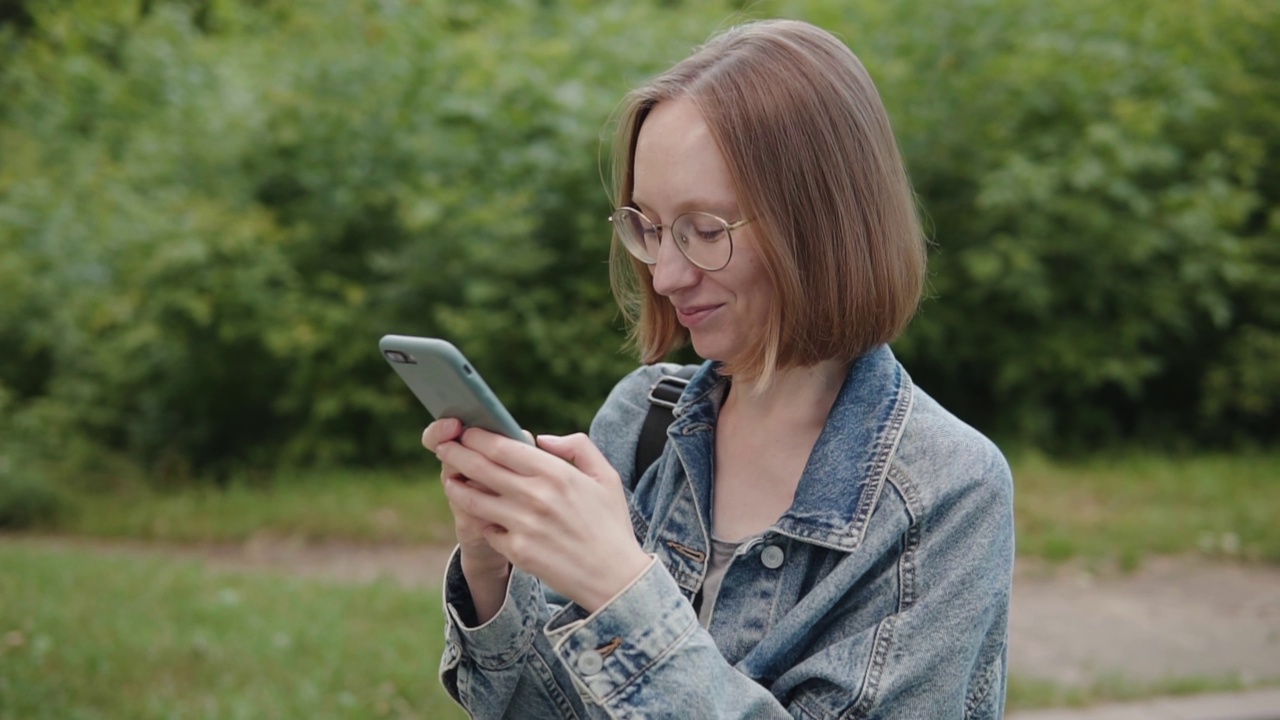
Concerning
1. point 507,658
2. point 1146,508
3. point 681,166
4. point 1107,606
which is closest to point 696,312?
point 681,166

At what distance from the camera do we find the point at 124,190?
7.38 metres

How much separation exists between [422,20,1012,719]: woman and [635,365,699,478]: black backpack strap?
0.27ft

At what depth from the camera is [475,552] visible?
1.71 meters

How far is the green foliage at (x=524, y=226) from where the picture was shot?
6.95 m

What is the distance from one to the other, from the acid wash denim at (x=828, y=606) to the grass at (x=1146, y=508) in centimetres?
453

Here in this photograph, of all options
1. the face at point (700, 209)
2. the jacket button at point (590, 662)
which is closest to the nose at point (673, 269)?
the face at point (700, 209)

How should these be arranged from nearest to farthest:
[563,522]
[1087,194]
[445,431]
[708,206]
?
[563,522] → [445,431] → [708,206] → [1087,194]

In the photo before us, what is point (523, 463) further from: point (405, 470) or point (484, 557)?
point (405, 470)

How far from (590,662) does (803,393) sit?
1.80 feet

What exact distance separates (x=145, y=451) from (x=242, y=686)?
376 cm

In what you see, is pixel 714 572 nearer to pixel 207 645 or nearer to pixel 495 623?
pixel 495 623

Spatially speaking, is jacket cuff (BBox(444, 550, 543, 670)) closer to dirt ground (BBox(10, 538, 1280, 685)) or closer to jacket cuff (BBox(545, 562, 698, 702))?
jacket cuff (BBox(545, 562, 698, 702))

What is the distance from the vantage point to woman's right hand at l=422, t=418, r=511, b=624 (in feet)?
5.07

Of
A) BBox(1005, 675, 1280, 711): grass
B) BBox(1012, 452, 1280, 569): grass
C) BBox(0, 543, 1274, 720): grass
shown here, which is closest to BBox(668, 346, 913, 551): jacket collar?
BBox(0, 543, 1274, 720): grass
